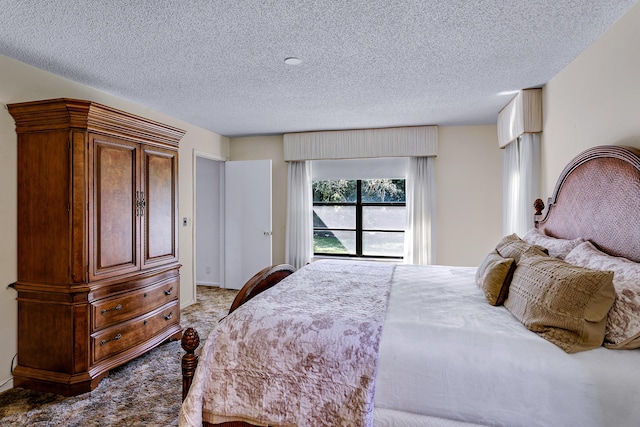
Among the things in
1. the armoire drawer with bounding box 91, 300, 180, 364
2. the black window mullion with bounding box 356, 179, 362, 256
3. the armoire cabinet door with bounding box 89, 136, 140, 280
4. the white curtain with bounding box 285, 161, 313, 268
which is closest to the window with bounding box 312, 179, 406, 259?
the black window mullion with bounding box 356, 179, 362, 256

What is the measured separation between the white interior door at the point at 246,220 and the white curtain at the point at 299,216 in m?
0.33

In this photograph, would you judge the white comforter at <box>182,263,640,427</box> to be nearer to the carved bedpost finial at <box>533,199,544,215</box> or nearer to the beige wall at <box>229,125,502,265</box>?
the carved bedpost finial at <box>533,199,544,215</box>

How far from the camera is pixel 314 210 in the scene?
17.4 feet

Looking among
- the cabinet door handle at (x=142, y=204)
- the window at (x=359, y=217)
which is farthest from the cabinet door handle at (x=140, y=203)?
the window at (x=359, y=217)

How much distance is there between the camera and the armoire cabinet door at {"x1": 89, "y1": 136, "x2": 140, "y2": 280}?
240 cm

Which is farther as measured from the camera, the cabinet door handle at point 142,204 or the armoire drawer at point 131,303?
the cabinet door handle at point 142,204

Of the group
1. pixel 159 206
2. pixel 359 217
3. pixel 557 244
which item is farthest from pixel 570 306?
pixel 359 217

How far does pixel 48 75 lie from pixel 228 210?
9.17 ft

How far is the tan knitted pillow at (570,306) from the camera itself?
1341 mm

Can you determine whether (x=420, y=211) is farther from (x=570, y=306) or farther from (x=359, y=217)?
(x=570, y=306)

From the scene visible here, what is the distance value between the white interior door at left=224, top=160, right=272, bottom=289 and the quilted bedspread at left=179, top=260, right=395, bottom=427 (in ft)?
10.5

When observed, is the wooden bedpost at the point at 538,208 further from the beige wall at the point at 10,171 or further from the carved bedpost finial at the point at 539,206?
the beige wall at the point at 10,171

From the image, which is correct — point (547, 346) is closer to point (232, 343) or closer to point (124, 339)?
point (232, 343)

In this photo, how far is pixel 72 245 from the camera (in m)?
2.31
